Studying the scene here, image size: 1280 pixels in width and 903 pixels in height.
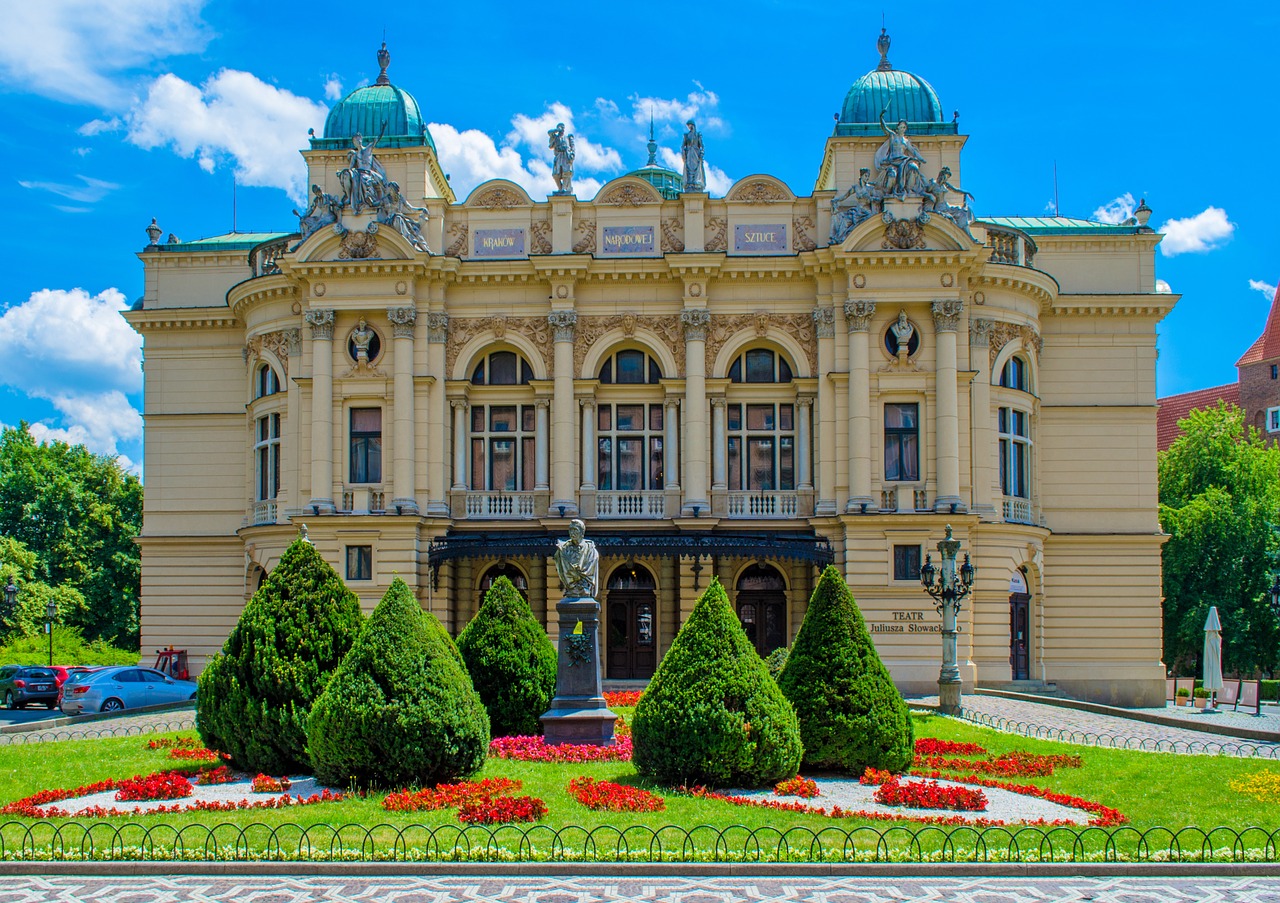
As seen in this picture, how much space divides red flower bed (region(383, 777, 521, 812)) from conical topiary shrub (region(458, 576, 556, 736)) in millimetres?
5391

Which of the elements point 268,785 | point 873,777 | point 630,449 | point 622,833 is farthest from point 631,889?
point 630,449

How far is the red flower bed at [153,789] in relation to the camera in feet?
58.5

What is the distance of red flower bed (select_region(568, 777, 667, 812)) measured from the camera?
54.2 ft

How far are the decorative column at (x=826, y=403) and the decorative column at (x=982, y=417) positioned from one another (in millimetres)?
4350

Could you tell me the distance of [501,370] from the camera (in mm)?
41344

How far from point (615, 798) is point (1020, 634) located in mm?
27113

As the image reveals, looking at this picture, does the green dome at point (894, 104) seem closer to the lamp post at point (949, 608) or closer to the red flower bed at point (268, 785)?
the lamp post at point (949, 608)

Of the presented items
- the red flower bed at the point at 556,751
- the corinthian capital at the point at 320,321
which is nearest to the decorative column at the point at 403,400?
the corinthian capital at the point at 320,321

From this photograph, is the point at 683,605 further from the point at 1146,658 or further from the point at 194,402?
the point at 194,402

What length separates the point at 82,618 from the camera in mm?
59094

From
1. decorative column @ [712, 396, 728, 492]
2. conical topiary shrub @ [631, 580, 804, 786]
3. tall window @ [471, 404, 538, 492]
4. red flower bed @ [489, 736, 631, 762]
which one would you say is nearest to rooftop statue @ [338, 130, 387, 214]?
tall window @ [471, 404, 538, 492]

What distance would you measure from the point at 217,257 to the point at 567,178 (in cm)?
1371

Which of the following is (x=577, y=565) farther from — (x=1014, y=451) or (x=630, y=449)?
(x=1014, y=451)

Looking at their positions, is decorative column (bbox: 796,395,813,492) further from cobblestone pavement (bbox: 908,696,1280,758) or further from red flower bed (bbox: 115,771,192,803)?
red flower bed (bbox: 115,771,192,803)
